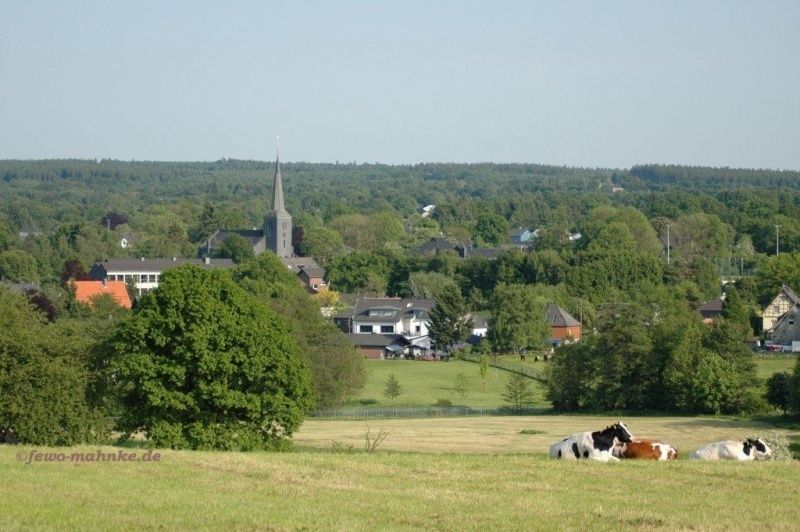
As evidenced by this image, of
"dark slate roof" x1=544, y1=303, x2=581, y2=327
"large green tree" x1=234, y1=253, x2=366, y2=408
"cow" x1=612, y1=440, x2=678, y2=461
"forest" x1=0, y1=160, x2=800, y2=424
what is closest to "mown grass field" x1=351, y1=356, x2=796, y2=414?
"large green tree" x1=234, y1=253, x2=366, y2=408

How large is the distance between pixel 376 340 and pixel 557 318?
1345 centimetres

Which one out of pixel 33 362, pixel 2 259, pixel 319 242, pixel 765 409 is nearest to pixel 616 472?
pixel 33 362

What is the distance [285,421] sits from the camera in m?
33.9

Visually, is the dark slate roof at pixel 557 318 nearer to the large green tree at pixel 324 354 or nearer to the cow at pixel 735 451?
the large green tree at pixel 324 354

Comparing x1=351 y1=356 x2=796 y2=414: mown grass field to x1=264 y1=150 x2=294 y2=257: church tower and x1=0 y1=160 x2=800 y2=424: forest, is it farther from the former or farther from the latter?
x1=264 y1=150 x2=294 y2=257: church tower

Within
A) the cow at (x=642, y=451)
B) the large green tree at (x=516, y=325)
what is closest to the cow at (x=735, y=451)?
the cow at (x=642, y=451)

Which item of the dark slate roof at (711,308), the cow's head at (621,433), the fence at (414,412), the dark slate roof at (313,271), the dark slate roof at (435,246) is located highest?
the dark slate roof at (435,246)

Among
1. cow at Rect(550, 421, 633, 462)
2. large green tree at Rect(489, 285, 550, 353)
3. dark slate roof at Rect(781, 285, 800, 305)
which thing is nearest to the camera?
cow at Rect(550, 421, 633, 462)

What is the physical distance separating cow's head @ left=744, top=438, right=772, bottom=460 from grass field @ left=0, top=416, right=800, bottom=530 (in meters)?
1.76

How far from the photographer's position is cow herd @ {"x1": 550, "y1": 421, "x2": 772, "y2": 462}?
26219 millimetres

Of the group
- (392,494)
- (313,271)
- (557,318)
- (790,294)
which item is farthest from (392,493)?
(313,271)

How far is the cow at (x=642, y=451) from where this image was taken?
26.6 meters

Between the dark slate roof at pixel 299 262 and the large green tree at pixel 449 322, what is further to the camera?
the dark slate roof at pixel 299 262

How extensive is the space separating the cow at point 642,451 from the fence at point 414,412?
32.2m
